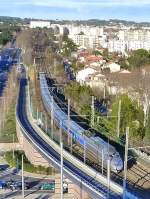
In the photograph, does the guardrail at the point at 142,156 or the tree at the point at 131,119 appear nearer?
the guardrail at the point at 142,156

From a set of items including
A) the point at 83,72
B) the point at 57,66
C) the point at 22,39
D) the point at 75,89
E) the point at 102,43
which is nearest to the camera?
the point at 75,89

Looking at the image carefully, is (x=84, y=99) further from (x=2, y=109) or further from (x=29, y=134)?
(x=29, y=134)

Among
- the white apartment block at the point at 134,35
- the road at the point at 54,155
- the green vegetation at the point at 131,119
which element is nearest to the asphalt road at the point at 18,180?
the road at the point at 54,155

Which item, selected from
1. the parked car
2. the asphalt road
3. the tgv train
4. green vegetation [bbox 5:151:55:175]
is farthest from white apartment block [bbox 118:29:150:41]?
the parked car

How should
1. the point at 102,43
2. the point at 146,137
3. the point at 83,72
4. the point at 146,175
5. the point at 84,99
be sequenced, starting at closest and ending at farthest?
the point at 146,175 < the point at 146,137 < the point at 84,99 < the point at 83,72 < the point at 102,43

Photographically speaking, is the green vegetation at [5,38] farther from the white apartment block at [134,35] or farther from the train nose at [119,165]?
the train nose at [119,165]

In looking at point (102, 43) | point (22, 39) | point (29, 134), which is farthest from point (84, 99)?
point (102, 43)

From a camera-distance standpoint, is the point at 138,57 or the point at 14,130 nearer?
the point at 14,130
